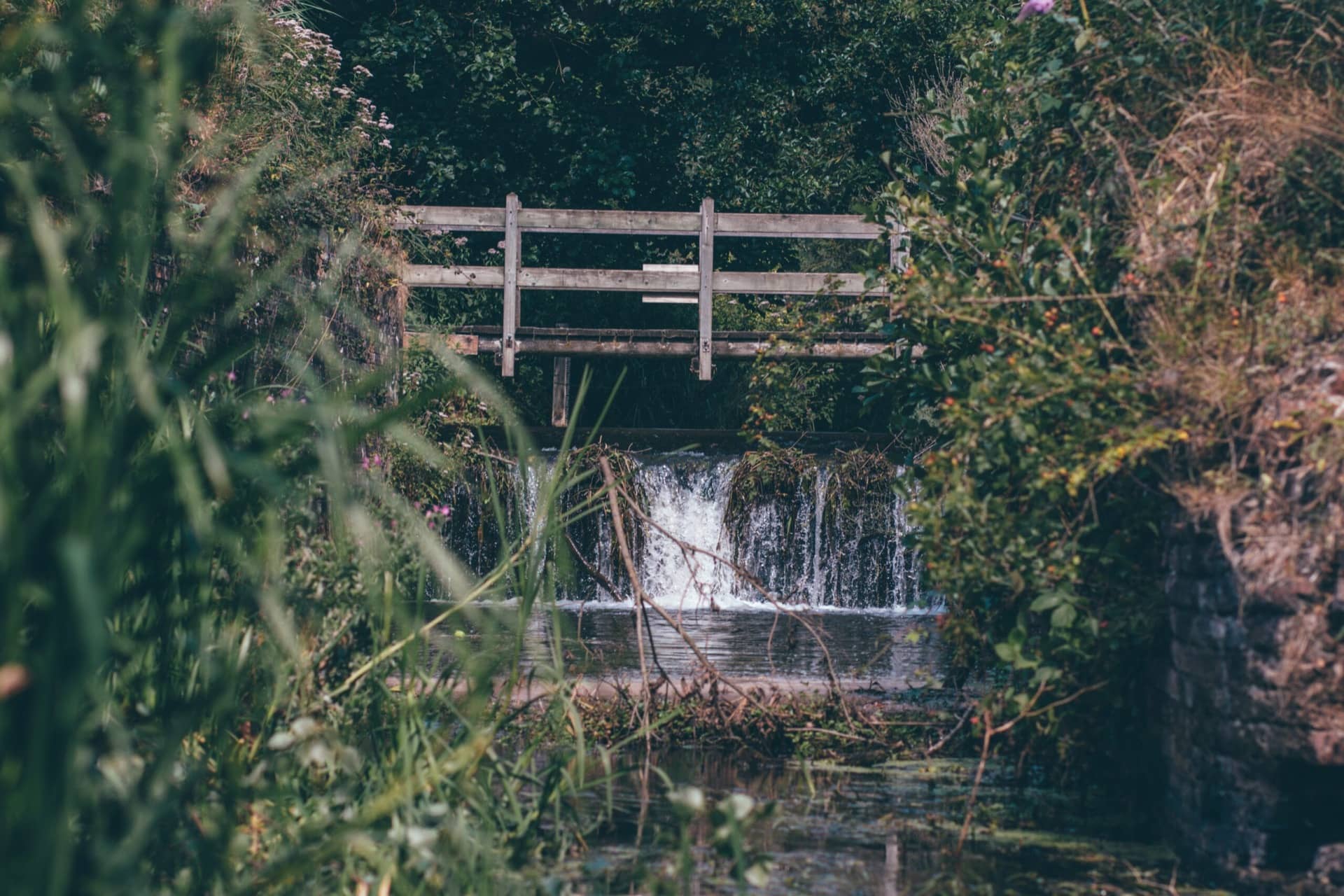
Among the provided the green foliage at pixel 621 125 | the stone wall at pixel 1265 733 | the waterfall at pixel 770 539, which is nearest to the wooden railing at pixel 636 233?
the waterfall at pixel 770 539

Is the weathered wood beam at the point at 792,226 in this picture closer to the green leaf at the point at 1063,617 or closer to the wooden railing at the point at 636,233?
the wooden railing at the point at 636,233

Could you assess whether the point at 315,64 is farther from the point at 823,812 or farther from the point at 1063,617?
the point at 1063,617

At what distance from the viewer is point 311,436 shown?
3.48 meters

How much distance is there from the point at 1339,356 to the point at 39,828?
2.96 m

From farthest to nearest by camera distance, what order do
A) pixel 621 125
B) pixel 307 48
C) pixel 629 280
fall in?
1. pixel 621 125
2. pixel 629 280
3. pixel 307 48

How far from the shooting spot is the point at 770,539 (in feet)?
36.6

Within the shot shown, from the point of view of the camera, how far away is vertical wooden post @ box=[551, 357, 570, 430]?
41.4 ft

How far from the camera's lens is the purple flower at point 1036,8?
4449 mm

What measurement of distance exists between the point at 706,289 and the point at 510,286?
1.81 metres

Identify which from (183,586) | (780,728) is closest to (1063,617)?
(780,728)

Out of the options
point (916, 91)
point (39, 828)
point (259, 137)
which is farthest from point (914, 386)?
point (916, 91)

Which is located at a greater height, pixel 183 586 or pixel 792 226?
pixel 792 226

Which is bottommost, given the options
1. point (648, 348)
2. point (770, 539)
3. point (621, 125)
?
point (770, 539)

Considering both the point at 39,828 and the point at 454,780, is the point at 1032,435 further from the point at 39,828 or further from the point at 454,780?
the point at 39,828
